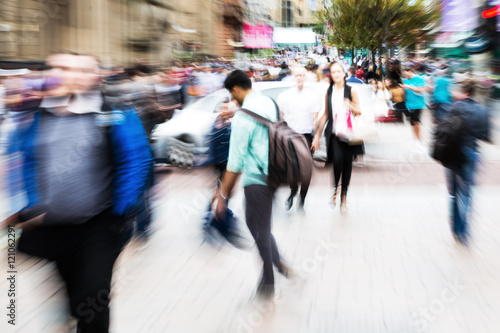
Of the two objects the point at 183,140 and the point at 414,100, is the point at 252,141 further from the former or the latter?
the point at 414,100

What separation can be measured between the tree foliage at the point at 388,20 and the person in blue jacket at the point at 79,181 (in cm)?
3279

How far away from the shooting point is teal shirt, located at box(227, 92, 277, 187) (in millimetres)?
4492

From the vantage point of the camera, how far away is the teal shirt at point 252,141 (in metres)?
4.49

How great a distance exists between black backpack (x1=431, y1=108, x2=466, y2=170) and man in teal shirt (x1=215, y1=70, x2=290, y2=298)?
2.36m

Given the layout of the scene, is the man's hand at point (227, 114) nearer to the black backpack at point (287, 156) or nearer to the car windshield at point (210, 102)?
the black backpack at point (287, 156)

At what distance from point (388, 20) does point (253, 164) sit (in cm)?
3174

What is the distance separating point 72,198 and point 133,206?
347 mm

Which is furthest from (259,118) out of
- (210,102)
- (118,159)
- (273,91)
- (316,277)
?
(210,102)

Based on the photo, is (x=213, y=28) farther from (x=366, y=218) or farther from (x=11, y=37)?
(x=366, y=218)

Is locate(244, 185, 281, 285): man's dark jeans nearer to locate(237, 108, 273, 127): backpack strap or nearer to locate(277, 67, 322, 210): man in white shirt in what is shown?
locate(237, 108, 273, 127): backpack strap

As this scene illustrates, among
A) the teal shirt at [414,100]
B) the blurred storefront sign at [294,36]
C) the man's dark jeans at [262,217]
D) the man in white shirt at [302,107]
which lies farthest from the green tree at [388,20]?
the man's dark jeans at [262,217]

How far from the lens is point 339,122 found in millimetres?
7535

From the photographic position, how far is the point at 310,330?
4324 millimetres

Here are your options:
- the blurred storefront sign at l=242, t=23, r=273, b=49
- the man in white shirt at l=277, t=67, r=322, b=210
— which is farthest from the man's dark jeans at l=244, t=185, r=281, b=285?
the blurred storefront sign at l=242, t=23, r=273, b=49
